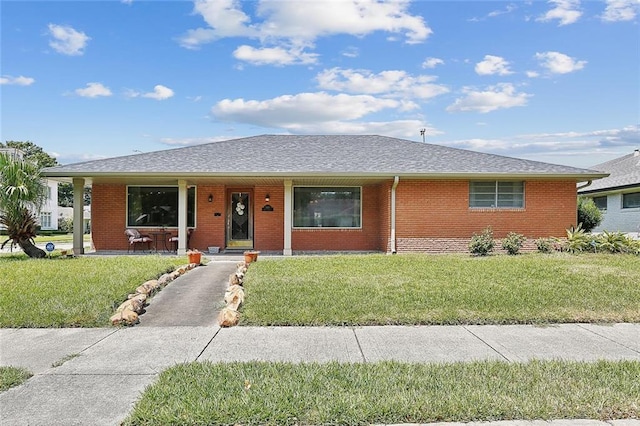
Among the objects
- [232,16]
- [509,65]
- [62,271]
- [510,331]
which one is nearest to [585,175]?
[509,65]

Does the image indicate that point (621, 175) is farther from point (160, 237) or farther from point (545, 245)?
point (160, 237)

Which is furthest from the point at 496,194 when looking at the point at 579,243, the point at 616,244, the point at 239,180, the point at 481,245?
the point at 239,180

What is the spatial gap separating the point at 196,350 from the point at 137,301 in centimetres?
228

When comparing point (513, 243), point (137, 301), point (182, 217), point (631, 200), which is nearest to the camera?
point (137, 301)

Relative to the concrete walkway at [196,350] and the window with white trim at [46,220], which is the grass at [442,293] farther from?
the window with white trim at [46,220]

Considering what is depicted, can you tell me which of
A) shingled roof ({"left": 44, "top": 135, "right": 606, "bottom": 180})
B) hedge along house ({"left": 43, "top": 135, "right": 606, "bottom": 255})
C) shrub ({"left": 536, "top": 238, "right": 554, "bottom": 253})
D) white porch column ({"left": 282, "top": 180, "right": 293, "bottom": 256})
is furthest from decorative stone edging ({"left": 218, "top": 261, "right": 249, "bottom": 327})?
shrub ({"left": 536, "top": 238, "right": 554, "bottom": 253})

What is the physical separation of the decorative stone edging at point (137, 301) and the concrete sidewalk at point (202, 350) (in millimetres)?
240

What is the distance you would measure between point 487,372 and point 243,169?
36.6ft

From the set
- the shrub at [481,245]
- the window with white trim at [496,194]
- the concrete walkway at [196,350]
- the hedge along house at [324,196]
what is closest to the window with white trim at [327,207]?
the hedge along house at [324,196]

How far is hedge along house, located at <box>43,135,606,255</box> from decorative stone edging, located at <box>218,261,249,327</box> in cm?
600

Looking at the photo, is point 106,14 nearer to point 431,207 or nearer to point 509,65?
point 431,207

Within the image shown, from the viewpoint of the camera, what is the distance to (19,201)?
509 inches

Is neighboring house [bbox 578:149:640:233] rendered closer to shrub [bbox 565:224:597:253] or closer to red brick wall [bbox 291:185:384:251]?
shrub [bbox 565:224:597:253]

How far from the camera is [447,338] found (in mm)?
5688
